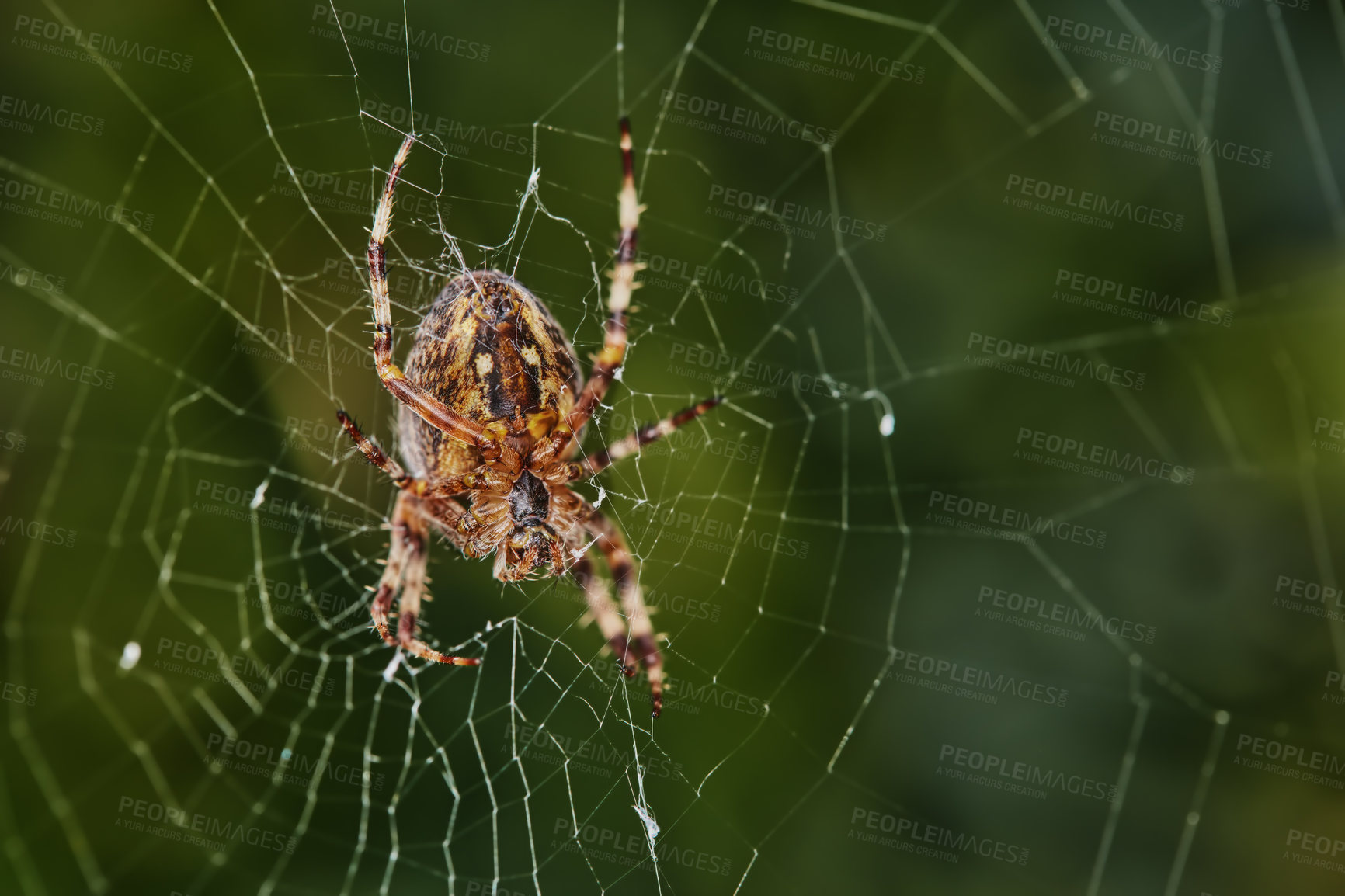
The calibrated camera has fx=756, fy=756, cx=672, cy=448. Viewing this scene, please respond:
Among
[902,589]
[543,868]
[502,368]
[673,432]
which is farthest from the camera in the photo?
[902,589]

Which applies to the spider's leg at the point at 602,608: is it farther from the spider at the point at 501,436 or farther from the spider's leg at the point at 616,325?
the spider's leg at the point at 616,325

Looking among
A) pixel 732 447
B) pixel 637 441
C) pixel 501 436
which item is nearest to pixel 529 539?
pixel 501 436

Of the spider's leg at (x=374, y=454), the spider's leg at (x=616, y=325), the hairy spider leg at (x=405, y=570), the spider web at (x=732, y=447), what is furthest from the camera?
the spider web at (x=732, y=447)

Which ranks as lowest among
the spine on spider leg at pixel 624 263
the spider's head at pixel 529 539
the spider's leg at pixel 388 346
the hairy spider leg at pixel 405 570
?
the hairy spider leg at pixel 405 570

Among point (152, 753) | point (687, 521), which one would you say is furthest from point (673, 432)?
point (152, 753)

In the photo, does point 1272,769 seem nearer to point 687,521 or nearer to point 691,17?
point 687,521

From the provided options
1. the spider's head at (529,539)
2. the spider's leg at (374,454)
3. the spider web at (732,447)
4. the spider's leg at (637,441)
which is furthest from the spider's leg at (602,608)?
the spider's leg at (374,454)
